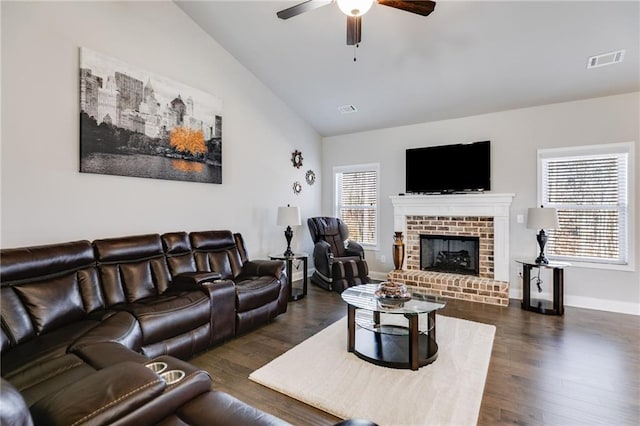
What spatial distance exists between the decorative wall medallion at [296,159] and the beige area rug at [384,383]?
11.1 feet

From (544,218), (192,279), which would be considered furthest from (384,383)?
(544,218)

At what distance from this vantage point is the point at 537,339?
10.3 ft

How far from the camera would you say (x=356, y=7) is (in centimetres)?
228

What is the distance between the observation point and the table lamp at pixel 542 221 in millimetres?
3893

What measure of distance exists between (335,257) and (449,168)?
2.33m

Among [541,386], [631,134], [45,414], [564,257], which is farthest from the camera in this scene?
[564,257]

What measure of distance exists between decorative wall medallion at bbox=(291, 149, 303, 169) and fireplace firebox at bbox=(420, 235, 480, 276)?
97.9 inches

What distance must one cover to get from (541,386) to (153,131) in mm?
4267

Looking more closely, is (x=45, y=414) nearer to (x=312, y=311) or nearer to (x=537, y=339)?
(x=312, y=311)

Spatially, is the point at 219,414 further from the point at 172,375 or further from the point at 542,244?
the point at 542,244

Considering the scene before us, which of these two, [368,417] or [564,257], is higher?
[564,257]

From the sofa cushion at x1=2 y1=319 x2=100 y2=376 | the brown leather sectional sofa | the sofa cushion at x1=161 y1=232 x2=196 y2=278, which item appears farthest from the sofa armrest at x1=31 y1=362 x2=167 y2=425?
the sofa cushion at x1=161 y1=232 x2=196 y2=278

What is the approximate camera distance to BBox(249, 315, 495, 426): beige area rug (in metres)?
2.01

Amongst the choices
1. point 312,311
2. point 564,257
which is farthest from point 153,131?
point 564,257
